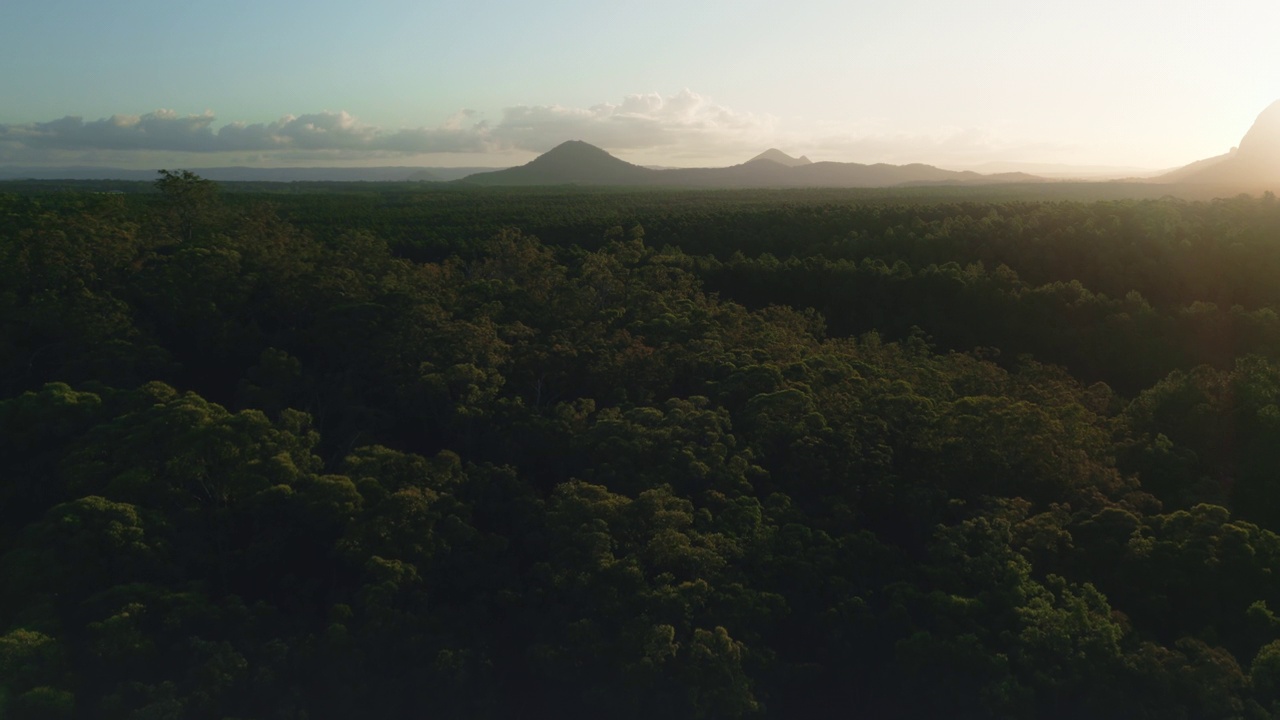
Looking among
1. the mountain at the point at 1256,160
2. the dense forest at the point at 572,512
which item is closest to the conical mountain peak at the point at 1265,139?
the mountain at the point at 1256,160

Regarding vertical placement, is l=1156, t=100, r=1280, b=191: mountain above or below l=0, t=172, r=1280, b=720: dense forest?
above

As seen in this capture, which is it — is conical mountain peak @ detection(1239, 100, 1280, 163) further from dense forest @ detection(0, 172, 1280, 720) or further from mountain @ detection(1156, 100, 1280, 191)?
dense forest @ detection(0, 172, 1280, 720)

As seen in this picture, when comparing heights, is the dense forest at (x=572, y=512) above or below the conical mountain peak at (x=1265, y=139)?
below

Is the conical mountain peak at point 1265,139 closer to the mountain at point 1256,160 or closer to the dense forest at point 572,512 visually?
the mountain at point 1256,160

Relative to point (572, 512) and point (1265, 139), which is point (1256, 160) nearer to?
point (1265, 139)

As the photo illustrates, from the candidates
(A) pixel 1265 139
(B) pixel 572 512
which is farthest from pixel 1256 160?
(B) pixel 572 512

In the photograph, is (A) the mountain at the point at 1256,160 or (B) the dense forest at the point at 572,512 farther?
(A) the mountain at the point at 1256,160

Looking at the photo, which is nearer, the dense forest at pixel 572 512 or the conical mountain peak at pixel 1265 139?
the dense forest at pixel 572 512

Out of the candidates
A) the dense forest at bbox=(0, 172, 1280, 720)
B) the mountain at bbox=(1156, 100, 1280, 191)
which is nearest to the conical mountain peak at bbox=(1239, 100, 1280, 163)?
the mountain at bbox=(1156, 100, 1280, 191)

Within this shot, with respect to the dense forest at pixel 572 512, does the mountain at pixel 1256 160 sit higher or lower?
higher
